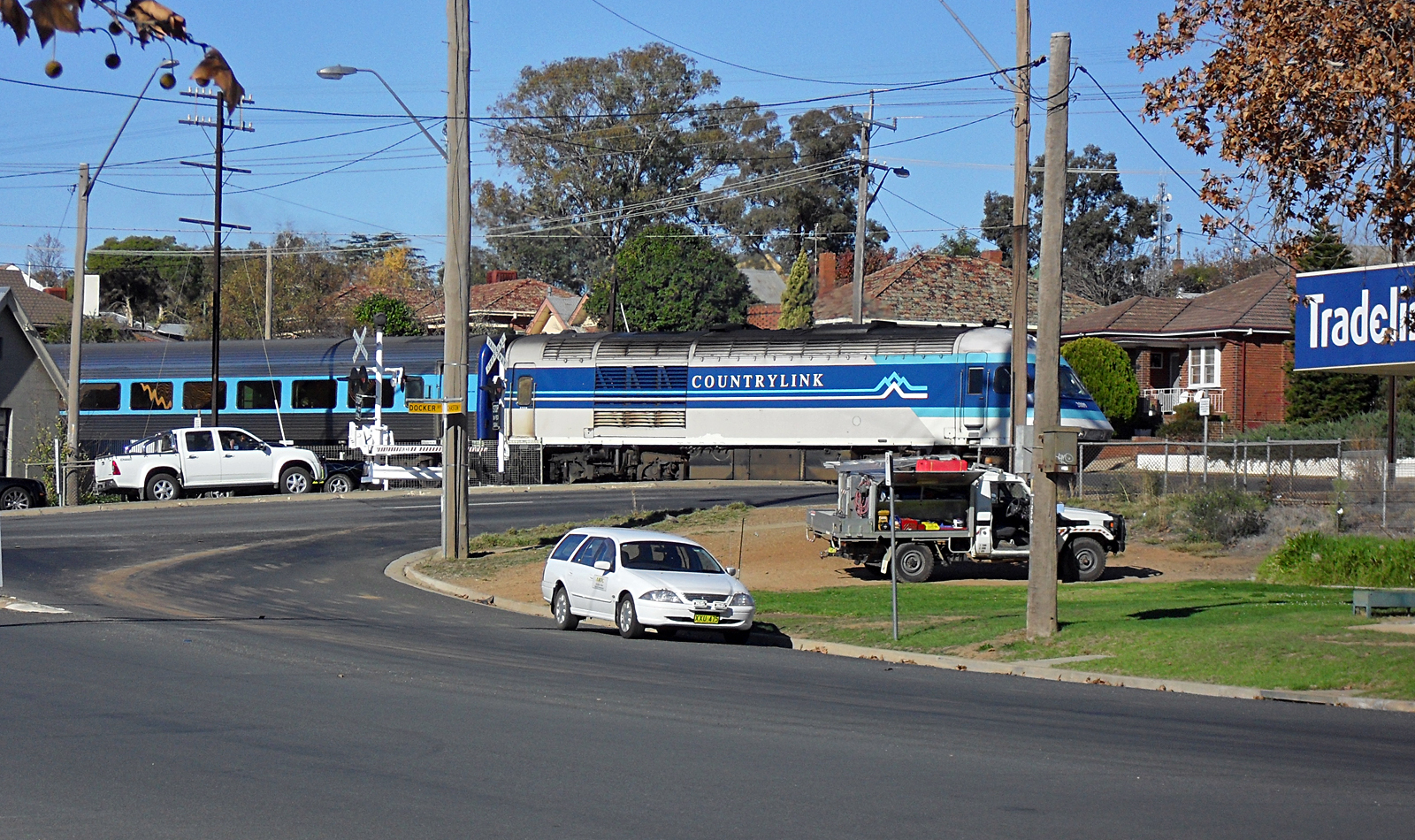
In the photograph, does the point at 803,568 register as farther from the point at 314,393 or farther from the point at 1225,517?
the point at 314,393

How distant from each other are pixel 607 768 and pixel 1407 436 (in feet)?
109

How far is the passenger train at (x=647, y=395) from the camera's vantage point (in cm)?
3688

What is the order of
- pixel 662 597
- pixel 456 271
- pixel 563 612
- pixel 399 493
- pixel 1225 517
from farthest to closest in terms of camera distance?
pixel 399 493 → pixel 1225 517 → pixel 456 271 → pixel 563 612 → pixel 662 597

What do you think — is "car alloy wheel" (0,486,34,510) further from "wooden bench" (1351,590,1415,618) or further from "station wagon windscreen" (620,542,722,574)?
"wooden bench" (1351,590,1415,618)

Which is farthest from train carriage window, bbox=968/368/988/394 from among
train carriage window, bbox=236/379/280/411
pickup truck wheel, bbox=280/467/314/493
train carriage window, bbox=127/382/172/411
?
train carriage window, bbox=127/382/172/411

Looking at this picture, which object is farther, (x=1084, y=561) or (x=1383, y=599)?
(x=1084, y=561)

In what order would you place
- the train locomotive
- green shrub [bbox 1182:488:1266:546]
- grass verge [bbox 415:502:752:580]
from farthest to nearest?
1. the train locomotive
2. green shrub [bbox 1182:488:1266:546]
3. grass verge [bbox 415:502:752:580]

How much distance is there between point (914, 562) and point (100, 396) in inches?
1280

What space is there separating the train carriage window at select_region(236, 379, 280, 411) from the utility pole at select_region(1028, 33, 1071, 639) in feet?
108

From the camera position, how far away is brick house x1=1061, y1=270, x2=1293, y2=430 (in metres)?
49.6

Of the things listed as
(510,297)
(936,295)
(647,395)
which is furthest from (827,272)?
(647,395)

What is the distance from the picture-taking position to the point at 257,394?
4534 cm

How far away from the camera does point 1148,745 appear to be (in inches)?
421

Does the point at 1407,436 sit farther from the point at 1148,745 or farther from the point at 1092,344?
the point at 1148,745
